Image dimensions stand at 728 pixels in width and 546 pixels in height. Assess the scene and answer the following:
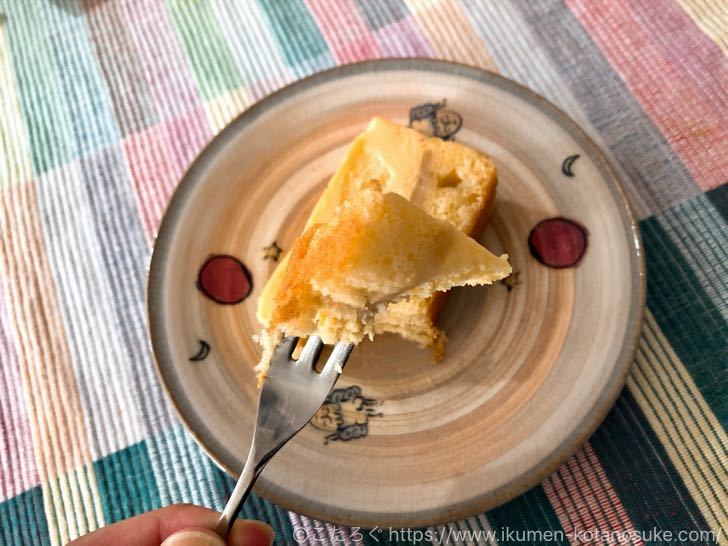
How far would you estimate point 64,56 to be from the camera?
6.45 feet

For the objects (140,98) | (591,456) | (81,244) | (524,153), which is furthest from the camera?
(140,98)

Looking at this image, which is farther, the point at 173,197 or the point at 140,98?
the point at 140,98

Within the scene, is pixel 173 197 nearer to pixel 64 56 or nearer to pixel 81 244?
pixel 81 244

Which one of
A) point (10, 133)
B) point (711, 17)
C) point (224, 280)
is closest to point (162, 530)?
point (224, 280)

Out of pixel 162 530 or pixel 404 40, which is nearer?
pixel 162 530

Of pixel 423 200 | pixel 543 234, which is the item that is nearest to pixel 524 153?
pixel 543 234

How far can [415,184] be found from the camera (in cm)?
135

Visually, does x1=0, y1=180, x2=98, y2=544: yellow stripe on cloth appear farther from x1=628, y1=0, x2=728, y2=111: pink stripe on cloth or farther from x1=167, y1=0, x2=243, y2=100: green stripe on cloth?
x1=628, y1=0, x2=728, y2=111: pink stripe on cloth

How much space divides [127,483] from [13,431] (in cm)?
34

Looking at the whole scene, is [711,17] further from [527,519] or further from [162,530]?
[162,530]

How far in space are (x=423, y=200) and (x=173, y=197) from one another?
2.15ft

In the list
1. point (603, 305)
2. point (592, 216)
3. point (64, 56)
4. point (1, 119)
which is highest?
point (64, 56)

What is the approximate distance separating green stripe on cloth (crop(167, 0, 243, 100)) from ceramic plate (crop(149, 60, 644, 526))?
37 centimetres

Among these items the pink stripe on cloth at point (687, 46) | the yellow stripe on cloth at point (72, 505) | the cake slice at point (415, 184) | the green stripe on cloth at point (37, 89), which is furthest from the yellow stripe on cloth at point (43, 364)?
the pink stripe on cloth at point (687, 46)
